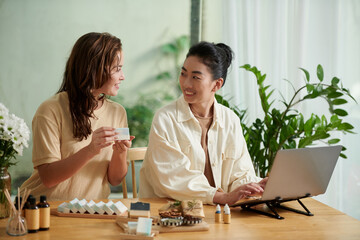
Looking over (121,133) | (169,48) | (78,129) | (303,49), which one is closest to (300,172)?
(121,133)

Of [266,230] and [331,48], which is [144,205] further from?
[331,48]

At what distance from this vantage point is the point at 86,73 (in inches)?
92.0

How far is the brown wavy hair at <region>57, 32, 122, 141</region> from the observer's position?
2336 millimetres

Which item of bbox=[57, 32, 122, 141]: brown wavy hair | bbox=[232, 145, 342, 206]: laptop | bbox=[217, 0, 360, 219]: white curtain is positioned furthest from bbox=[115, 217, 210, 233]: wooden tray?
→ bbox=[217, 0, 360, 219]: white curtain

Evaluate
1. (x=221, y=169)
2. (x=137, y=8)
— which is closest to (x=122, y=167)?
(x=221, y=169)

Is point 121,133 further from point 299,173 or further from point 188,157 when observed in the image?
point 299,173

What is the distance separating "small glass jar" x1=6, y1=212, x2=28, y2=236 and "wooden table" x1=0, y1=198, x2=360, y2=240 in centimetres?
2

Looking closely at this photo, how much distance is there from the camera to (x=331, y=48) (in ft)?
12.9

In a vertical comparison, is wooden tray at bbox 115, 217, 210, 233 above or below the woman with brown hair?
below

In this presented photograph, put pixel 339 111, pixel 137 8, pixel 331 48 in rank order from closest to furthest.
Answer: pixel 339 111
pixel 331 48
pixel 137 8

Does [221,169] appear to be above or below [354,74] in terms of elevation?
below

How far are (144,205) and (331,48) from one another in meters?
2.65

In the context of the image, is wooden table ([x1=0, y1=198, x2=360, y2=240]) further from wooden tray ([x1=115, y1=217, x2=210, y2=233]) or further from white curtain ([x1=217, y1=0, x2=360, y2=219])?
white curtain ([x1=217, y1=0, x2=360, y2=219])

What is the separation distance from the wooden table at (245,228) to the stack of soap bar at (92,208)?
0.14 ft
